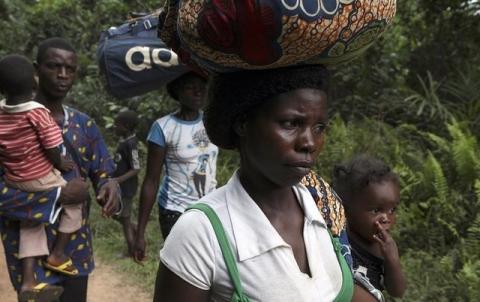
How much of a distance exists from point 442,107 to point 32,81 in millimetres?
5206

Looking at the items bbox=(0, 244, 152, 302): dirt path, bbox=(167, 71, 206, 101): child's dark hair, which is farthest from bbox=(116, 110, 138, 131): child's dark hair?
bbox=(167, 71, 206, 101): child's dark hair

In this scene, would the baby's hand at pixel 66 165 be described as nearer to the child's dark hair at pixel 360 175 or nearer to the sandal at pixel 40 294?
the sandal at pixel 40 294

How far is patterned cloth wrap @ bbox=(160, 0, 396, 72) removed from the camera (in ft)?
4.25

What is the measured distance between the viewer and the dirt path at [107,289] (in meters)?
5.26

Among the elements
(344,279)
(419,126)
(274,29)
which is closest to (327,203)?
(344,279)

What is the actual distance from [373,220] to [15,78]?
1.82 meters

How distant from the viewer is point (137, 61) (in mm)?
3309

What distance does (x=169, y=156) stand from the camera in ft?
12.0

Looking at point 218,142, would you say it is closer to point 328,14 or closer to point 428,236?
point 328,14

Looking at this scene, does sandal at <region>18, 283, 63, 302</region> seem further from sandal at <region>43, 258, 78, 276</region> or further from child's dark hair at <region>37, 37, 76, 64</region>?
child's dark hair at <region>37, 37, 76, 64</region>

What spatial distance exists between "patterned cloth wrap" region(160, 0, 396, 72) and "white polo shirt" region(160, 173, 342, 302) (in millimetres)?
343

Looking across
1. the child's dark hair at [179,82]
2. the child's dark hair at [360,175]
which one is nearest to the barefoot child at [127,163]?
the child's dark hair at [179,82]

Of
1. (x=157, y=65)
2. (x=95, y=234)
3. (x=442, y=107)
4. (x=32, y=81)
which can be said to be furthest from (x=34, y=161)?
(x=442, y=107)

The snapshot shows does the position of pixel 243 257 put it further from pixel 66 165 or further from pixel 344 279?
pixel 66 165
